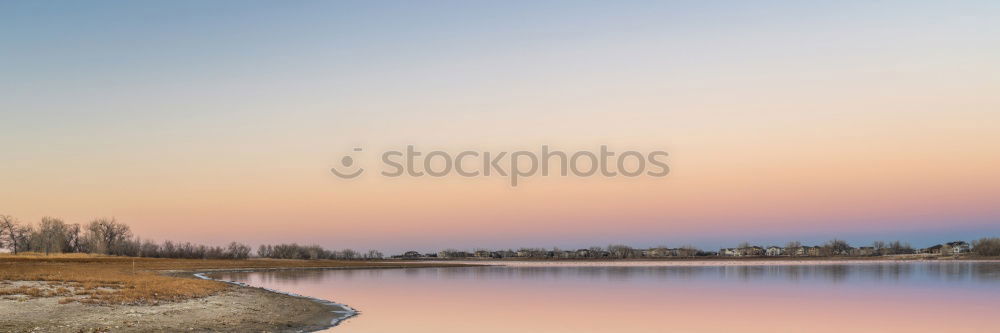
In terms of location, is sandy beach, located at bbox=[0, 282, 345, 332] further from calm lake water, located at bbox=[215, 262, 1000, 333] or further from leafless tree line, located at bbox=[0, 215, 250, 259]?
leafless tree line, located at bbox=[0, 215, 250, 259]

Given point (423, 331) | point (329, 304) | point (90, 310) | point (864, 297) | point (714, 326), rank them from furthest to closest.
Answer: point (864, 297)
point (329, 304)
point (714, 326)
point (423, 331)
point (90, 310)

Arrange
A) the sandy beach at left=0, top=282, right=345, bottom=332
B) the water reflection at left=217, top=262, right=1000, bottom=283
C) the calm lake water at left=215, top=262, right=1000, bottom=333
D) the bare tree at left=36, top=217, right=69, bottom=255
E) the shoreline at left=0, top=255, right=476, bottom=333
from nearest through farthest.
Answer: the sandy beach at left=0, top=282, right=345, bottom=332, the shoreline at left=0, top=255, right=476, bottom=333, the calm lake water at left=215, top=262, right=1000, bottom=333, the water reflection at left=217, top=262, right=1000, bottom=283, the bare tree at left=36, top=217, right=69, bottom=255

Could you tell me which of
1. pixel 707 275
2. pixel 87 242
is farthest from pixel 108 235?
pixel 707 275

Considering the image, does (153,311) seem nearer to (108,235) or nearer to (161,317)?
(161,317)

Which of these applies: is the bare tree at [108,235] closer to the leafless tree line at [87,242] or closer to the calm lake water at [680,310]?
the leafless tree line at [87,242]

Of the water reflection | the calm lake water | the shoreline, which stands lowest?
the water reflection

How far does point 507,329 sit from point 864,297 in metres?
29.5

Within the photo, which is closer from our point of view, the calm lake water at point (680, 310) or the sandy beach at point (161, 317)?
the sandy beach at point (161, 317)

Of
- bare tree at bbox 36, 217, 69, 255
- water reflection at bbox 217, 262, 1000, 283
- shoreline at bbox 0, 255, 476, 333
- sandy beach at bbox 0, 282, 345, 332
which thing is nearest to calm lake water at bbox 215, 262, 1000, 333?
shoreline at bbox 0, 255, 476, 333

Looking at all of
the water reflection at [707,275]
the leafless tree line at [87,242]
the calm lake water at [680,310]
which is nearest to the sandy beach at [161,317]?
the calm lake water at [680,310]

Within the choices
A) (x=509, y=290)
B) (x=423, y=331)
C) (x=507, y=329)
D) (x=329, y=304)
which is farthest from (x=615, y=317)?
(x=509, y=290)

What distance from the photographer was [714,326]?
107ft

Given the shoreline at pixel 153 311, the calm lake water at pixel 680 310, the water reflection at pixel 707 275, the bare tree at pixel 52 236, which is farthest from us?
Result: the bare tree at pixel 52 236

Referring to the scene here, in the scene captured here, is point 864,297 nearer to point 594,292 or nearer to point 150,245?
point 594,292
